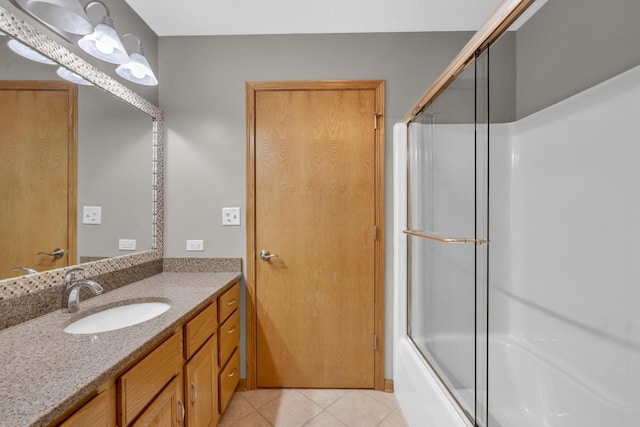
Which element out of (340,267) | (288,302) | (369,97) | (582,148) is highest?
(369,97)

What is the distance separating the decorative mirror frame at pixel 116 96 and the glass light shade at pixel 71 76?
0.02m

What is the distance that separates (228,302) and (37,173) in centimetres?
111

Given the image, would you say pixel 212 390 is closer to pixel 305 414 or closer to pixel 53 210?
pixel 305 414

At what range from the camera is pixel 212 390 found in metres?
1.51

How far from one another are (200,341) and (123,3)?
2.01 meters

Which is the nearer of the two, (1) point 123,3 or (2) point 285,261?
(1) point 123,3

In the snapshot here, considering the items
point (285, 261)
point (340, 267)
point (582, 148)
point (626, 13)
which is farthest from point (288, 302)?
point (626, 13)

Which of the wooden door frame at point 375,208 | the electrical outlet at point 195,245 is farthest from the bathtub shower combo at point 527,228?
the electrical outlet at point 195,245

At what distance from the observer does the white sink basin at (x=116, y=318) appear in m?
1.20

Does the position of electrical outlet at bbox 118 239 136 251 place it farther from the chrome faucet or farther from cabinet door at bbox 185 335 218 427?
cabinet door at bbox 185 335 218 427

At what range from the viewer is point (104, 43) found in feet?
4.55

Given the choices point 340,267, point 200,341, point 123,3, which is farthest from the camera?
point 340,267

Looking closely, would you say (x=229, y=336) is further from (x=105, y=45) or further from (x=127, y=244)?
(x=105, y=45)

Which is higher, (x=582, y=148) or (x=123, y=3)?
(x=123, y=3)
